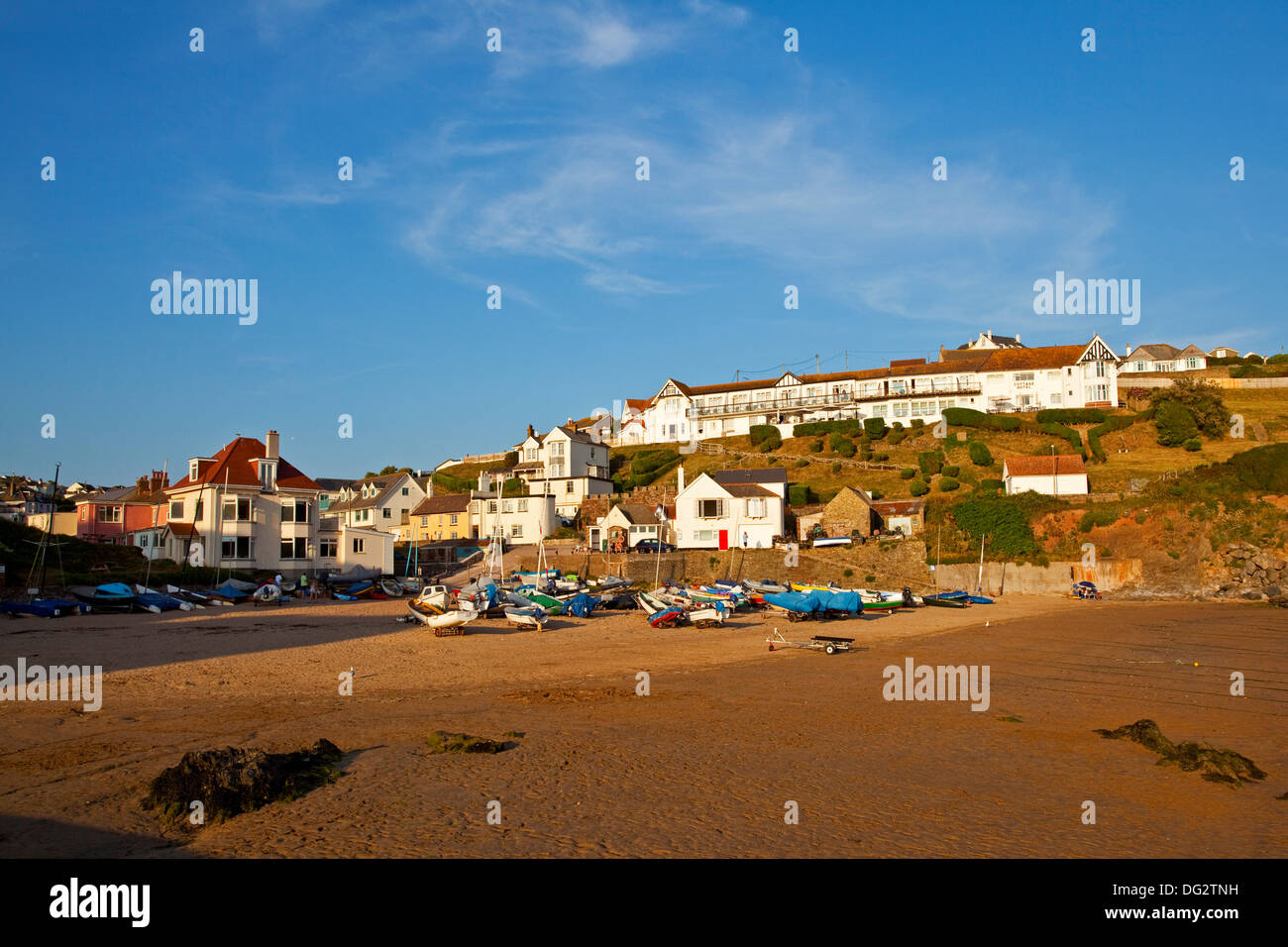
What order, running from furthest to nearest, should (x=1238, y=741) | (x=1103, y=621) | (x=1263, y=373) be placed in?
(x=1263, y=373)
(x=1103, y=621)
(x=1238, y=741)

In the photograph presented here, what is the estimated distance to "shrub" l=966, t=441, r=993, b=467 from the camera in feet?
239

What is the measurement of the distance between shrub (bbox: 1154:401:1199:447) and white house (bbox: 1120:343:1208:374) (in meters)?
36.9

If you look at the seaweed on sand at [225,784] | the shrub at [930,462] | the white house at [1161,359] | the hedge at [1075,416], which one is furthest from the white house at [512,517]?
the white house at [1161,359]

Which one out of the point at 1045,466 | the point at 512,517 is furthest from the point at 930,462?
the point at 512,517

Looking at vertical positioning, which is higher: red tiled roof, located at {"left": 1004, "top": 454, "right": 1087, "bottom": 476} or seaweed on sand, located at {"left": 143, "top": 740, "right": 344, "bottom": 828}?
red tiled roof, located at {"left": 1004, "top": 454, "right": 1087, "bottom": 476}

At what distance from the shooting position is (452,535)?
76250 millimetres

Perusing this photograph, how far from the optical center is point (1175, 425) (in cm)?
7131

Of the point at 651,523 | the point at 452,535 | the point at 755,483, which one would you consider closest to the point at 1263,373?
the point at 755,483

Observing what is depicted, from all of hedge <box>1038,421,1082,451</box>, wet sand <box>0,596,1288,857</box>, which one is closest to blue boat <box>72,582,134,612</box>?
wet sand <box>0,596,1288,857</box>

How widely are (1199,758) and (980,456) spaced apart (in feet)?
205

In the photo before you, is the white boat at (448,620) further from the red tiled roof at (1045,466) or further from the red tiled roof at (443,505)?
the red tiled roof at (1045,466)

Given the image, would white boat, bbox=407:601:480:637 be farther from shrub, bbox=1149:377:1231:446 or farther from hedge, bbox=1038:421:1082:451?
shrub, bbox=1149:377:1231:446
